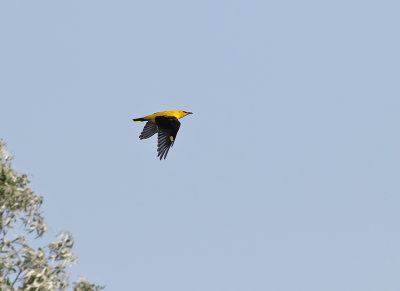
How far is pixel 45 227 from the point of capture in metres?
23.4

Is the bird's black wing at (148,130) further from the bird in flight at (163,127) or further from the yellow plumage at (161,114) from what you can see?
the yellow plumage at (161,114)

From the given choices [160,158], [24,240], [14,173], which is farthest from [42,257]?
[160,158]

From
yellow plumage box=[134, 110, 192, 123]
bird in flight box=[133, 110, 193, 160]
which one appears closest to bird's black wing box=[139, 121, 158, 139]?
bird in flight box=[133, 110, 193, 160]

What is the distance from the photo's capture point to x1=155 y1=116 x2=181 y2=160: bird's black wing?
34.0 metres

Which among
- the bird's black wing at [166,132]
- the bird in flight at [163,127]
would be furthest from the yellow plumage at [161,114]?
the bird's black wing at [166,132]

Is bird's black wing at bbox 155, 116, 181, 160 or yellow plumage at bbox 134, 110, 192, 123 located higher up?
yellow plumage at bbox 134, 110, 192, 123

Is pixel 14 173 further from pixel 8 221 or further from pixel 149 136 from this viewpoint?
pixel 149 136

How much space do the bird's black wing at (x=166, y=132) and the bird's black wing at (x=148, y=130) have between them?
0.94ft

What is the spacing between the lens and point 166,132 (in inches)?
1362

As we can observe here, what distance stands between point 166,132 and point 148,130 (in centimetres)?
116

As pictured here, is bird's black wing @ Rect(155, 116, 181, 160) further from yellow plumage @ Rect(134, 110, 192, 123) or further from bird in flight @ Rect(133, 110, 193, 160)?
yellow plumage @ Rect(134, 110, 192, 123)

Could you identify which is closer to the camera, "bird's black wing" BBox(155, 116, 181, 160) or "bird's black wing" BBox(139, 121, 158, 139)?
"bird's black wing" BBox(155, 116, 181, 160)

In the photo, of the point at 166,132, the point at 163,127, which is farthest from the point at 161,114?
the point at 166,132

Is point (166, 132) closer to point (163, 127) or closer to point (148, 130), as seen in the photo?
point (163, 127)
